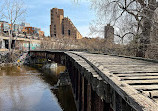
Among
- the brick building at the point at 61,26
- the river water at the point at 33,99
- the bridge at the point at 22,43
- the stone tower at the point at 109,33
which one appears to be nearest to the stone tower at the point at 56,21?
the brick building at the point at 61,26

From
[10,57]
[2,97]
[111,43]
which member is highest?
[111,43]

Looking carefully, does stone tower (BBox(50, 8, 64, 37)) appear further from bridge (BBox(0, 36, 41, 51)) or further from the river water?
Answer: the river water

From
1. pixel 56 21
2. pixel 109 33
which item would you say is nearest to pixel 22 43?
pixel 56 21

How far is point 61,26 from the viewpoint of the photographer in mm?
73438

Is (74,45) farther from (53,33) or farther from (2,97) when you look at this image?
(2,97)

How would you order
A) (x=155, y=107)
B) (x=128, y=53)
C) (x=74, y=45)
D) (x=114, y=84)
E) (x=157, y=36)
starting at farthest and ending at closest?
(x=74, y=45), (x=128, y=53), (x=157, y=36), (x=114, y=84), (x=155, y=107)

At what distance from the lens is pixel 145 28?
382 inches

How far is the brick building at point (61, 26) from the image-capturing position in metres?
69.2

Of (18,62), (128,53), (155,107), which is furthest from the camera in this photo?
(18,62)

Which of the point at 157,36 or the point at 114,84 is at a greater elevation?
the point at 157,36

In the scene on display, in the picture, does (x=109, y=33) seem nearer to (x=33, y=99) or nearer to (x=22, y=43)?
(x=33, y=99)

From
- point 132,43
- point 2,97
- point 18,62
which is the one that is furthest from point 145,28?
point 18,62

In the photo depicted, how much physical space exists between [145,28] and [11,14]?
34.6m

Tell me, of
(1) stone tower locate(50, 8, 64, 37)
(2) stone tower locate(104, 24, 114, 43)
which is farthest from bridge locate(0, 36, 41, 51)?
(2) stone tower locate(104, 24, 114, 43)
